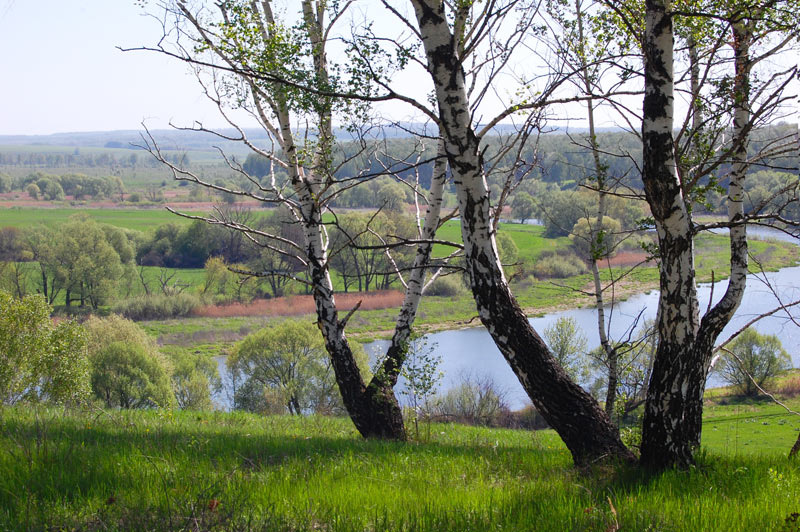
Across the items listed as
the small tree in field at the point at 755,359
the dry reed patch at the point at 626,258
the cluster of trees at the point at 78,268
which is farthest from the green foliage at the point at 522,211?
the cluster of trees at the point at 78,268

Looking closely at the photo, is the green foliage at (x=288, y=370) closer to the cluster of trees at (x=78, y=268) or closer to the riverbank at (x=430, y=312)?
the riverbank at (x=430, y=312)

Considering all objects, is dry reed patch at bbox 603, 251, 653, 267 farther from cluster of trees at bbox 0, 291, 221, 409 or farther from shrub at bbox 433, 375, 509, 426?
cluster of trees at bbox 0, 291, 221, 409

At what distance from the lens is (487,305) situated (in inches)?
179

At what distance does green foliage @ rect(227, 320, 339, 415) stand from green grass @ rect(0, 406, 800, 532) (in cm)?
2939

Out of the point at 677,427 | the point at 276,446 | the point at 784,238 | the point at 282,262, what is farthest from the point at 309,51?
the point at 784,238

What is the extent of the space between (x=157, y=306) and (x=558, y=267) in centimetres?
4392

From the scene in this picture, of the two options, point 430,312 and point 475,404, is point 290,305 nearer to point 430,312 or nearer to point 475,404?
point 430,312

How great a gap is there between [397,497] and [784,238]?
86.8 meters

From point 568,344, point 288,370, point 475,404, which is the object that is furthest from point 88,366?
point 568,344

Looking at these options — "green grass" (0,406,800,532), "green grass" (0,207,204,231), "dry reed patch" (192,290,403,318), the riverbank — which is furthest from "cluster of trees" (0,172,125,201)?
"green grass" (0,406,800,532)

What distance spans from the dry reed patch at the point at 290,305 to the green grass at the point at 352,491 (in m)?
53.1

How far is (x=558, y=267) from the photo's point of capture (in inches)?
2813

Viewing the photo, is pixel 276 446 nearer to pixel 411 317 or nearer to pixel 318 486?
pixel 318 486

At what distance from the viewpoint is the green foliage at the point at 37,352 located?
1953cm
